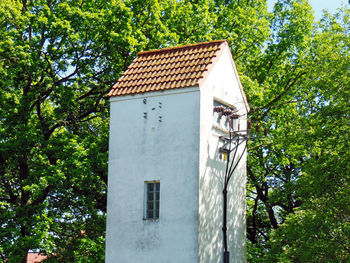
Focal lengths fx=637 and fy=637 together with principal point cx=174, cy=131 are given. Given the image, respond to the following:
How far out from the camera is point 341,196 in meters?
21.1

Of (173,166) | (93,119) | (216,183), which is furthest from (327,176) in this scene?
(93,119)

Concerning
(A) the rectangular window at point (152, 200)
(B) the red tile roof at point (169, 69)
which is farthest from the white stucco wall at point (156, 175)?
(B) the red tile roof at point (169, 69)

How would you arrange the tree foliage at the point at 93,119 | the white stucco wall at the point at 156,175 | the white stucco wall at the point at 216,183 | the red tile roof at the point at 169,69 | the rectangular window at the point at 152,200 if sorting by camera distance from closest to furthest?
1. the white stucco wall at the point at 156,175
2. the white stucco wall at the point at 216,183
3. the rectangular window at the point at 152,200
4. the red tile roof at the point at 169,69
5. the tree foliage at the point at 93,119

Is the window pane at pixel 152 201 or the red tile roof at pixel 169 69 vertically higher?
the red tile roof at pixel 169 69

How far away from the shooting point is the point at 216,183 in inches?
816

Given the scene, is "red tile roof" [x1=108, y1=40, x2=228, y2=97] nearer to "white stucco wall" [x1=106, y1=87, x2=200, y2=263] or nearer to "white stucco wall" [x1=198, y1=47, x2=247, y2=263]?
"white stucco wall" [x1=106, y1=87, x2=200, y2=263]

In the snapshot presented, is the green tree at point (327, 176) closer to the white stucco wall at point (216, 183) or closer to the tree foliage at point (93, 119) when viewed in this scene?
the tree foliage at point (93, 119)

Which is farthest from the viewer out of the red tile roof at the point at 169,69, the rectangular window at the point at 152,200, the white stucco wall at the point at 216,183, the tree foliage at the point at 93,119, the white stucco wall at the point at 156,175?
the tree foliage at the point at 93,119

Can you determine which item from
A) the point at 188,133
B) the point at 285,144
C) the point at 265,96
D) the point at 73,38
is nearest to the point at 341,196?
the point at 285,144

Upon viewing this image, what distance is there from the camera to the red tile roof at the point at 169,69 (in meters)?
20.8

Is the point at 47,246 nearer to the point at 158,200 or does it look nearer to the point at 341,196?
the point at 158,200

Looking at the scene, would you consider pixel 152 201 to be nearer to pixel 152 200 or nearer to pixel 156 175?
pixel 152 200

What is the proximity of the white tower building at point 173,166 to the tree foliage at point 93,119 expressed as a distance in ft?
9.76

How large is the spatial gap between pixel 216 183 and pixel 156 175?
6.56 ft
